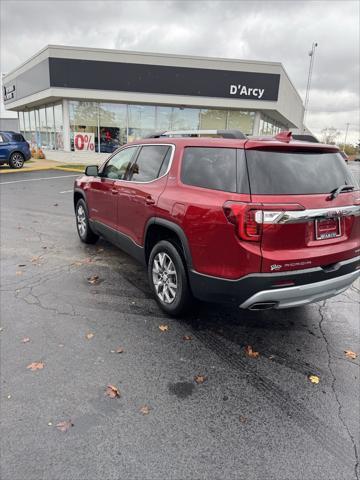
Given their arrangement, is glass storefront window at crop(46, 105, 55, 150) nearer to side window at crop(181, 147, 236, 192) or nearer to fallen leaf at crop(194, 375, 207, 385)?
side window at crop(181, 147, 236, 192)

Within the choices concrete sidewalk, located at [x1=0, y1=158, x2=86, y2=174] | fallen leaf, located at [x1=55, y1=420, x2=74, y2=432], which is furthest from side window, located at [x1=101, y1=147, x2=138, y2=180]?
concrete sidewalk, located at [x1=0, y1=158, x2=86, y2=174]

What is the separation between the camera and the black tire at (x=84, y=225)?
6098 mm

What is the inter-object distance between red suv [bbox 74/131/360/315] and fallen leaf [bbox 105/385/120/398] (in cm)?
109

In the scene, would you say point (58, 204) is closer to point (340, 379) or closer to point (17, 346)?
point (17, 346)

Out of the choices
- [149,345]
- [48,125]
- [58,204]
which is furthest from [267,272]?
[48,125]

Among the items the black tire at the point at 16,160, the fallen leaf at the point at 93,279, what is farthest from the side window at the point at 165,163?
the black tire at the point at 16,160

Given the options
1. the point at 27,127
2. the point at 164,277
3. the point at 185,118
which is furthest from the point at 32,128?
the point at 164,277

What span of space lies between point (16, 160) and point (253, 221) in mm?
18957

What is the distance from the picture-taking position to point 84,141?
832 inches

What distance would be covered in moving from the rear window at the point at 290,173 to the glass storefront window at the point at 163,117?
18.7m

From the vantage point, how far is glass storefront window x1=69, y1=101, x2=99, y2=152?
66.7ft

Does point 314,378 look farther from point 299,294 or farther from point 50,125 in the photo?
point 50,125

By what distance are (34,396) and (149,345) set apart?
42.3 inches

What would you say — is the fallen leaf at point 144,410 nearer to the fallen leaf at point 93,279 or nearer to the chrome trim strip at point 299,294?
the chrome trim strip at point 299,294
